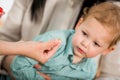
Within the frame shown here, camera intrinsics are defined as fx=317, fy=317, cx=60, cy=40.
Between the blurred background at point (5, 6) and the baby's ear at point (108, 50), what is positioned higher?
the blurred background at point (5, 6)

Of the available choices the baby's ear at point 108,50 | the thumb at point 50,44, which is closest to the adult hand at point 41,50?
the thumb at point 50,44

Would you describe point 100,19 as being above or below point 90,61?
above

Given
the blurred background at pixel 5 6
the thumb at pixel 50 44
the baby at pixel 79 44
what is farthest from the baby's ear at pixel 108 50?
the blurred background at pixel 5 6

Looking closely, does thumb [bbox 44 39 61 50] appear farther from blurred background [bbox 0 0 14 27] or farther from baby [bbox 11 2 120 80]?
blurred background [bbox 0 0 14 27]

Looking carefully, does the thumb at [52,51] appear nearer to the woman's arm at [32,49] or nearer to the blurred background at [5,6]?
the woman's arm at [32,49]

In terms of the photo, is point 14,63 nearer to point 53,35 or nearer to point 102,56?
point 53,35

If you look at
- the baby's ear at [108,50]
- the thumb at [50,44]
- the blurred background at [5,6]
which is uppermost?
the blurred background at [5,6]

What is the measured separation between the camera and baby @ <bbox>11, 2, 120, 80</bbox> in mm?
673

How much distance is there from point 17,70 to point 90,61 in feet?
0.56

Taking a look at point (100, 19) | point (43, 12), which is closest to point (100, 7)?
point (100, 19)

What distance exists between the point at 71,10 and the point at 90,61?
13 cm

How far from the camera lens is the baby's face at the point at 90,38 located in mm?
675

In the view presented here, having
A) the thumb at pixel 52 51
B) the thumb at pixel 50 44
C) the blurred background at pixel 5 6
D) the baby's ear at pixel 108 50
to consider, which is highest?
the blurred background at pixel 5 6

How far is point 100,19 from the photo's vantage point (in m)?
0.67
